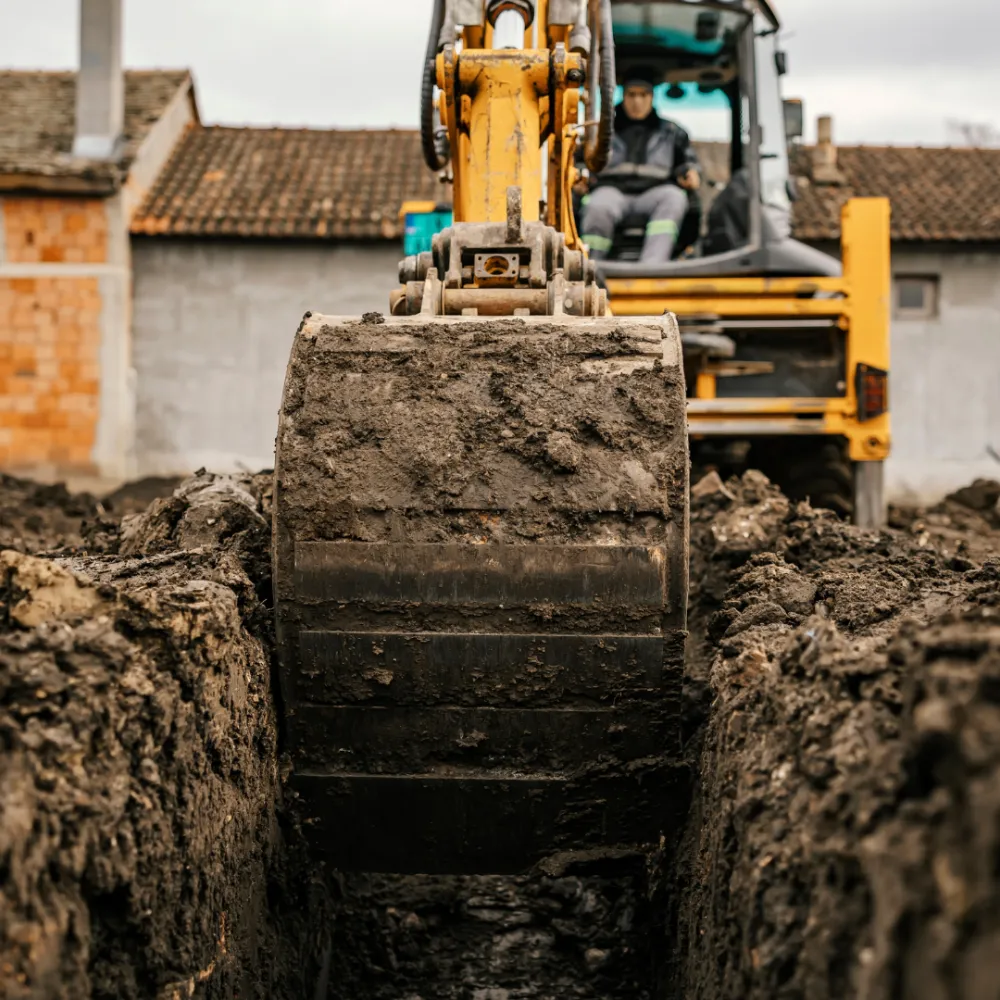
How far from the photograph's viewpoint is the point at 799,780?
2.54m

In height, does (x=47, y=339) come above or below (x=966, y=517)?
above

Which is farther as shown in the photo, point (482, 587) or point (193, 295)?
point (193, 295)

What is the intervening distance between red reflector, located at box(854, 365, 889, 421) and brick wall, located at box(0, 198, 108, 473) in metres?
11.4

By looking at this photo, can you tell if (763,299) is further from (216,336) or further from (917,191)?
(917,191)

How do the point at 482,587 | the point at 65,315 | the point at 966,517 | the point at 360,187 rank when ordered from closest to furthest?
the point at 482,587
the point at 966,517
the point at 65,315
the point at 360,187

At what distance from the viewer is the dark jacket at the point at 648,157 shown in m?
7.77

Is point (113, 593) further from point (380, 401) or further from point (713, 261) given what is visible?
point (713, 261)

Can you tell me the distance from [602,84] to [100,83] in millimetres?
13492

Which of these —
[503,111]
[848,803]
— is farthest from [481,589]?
[503,111]

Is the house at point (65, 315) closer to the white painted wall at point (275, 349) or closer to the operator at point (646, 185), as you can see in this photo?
the white painted wall at point (275, 349)

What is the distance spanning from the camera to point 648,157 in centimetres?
779

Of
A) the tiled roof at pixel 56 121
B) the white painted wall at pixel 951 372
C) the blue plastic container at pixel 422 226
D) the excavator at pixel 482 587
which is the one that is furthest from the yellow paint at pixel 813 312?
the tiled roof at pixel 56 121

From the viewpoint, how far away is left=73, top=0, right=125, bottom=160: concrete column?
16.8 m

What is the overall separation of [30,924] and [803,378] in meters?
5.88
